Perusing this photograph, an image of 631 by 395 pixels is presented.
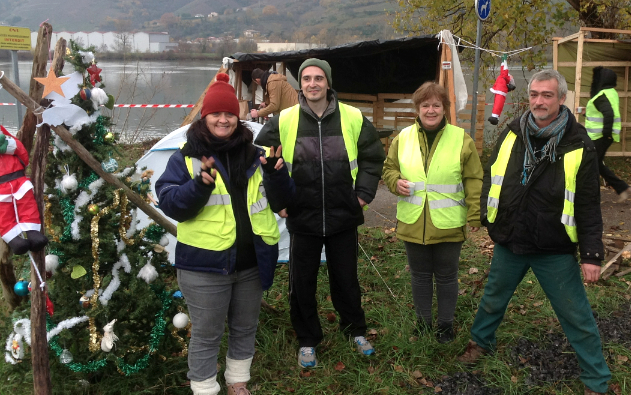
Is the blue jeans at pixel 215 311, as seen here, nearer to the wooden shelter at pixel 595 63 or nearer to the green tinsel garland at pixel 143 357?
the green tinsel garland at pixel 143 357

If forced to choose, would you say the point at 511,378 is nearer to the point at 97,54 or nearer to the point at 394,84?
the point at 97,54

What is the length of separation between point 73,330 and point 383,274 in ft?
9.46

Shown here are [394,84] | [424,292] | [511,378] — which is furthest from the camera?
[394,84]

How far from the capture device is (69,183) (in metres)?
2.63

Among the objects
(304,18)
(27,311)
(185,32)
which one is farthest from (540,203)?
(304,18)

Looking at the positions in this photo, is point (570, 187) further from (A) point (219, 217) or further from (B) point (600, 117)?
(B) point (600, 117)

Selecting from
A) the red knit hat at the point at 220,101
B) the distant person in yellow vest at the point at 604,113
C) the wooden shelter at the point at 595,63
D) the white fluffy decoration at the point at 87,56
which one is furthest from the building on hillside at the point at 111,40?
the wooden shelter at the point at 595,63

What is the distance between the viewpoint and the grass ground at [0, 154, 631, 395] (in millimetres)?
3020

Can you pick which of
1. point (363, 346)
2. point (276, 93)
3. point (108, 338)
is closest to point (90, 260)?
point (108, 338)

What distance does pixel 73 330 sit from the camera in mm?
2828

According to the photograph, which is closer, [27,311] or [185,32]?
[27,311]

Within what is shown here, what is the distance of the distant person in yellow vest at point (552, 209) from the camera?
8.55 feet

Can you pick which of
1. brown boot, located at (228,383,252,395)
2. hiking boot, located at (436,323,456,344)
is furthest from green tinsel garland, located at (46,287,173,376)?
hiking boot, located at (436,323,456,344)

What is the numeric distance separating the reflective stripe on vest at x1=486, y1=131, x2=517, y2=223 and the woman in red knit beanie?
1172 millimetres
